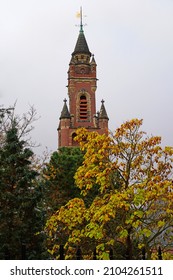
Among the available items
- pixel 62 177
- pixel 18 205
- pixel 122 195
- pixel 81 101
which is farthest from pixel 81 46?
pixel 122 195

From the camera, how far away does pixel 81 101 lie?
181 ft

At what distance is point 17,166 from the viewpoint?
14.2 metres

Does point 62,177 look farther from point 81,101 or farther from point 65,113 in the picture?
point 81,101

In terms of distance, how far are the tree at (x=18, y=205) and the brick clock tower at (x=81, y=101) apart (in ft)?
120

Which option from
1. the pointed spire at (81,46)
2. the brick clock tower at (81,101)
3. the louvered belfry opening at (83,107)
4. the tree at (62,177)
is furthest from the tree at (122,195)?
the pointed spire at (81,46)

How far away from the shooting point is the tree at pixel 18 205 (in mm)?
13049

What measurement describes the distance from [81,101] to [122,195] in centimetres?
4585

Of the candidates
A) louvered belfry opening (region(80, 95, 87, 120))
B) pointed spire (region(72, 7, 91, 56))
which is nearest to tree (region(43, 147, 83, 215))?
louvered belfry opening (region(80, 95, 87, 120))

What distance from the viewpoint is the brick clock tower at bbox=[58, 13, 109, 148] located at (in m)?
52.3

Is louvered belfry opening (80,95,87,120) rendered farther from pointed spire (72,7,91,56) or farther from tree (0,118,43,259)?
tree (0,118,43,259)

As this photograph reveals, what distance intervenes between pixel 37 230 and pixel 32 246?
0.56 metres
